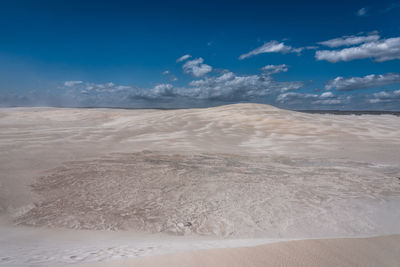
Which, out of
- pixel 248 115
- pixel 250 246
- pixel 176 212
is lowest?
pixel 176 212

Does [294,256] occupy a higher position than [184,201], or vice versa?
[294,256]

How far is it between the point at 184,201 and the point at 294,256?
237 centimetres

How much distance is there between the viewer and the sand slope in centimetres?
206

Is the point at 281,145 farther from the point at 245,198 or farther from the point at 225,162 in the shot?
the point at 245,198

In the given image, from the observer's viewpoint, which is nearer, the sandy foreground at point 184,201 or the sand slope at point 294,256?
the sand slope at point 294,256

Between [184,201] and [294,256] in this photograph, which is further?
[184,201]

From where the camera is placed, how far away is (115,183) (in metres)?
5.14

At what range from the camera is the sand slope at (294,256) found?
206 cm

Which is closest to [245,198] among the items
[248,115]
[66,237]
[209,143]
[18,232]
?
[66,237]

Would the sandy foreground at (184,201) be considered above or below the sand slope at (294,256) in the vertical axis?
below

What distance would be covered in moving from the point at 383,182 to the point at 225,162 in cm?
338

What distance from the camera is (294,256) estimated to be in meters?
2.24

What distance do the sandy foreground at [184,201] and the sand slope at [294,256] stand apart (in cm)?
2

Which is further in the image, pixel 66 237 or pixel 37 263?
pixel 66 237
